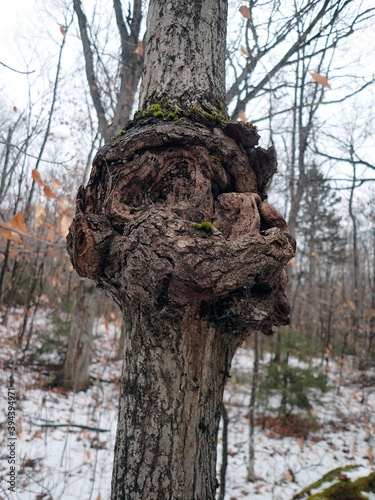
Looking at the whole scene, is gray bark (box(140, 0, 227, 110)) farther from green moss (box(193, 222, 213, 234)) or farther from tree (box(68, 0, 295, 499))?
green moss (box(193, 222, 213, 234))

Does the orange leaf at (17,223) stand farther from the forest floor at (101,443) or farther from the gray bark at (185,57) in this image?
the forest floor at (101,443)

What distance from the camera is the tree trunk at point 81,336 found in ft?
18.4

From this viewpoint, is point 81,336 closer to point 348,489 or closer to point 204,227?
point 348,489

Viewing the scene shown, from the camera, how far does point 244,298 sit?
119 centimetres

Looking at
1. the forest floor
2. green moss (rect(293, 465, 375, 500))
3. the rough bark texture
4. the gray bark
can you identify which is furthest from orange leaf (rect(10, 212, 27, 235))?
green moss (rect(293, 465, 375, 500))

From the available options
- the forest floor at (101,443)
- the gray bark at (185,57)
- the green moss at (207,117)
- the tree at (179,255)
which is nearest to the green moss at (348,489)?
the forest floor at (101,443)

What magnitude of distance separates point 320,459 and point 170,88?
5726 millimetres

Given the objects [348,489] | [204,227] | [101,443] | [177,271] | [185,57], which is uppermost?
[185,57]

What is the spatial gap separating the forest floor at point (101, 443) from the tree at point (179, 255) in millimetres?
2073

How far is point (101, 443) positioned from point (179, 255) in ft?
13.8

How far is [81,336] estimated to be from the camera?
18.5 ft

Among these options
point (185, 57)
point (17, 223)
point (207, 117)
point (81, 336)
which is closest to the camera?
point (207, 117)

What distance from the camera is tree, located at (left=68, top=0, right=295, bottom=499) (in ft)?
3.52

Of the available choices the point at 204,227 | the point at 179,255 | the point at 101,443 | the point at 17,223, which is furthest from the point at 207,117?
the point at 101,443
